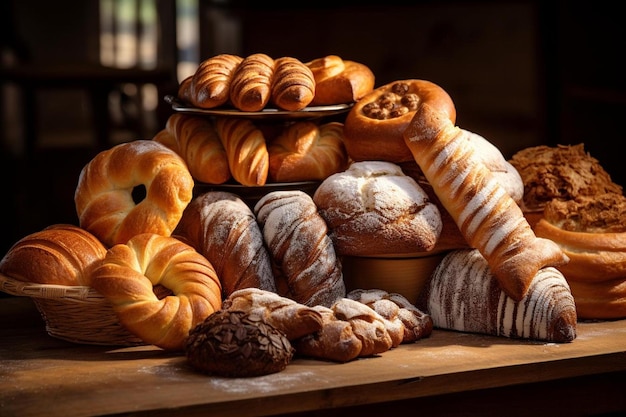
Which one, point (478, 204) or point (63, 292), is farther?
point (478, 204)

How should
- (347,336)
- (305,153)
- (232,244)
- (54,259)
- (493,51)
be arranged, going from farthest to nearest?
(493,51) → (305,153) → (232,244) → (54,259) → (347,336)

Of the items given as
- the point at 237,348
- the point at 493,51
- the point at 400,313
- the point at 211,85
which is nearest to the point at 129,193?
the point at 211,85

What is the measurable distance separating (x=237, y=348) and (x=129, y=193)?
0.67 metres

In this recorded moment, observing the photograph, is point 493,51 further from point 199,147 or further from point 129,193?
point 129,193

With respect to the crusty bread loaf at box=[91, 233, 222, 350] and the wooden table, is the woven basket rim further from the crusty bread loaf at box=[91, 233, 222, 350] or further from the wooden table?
the wooden table

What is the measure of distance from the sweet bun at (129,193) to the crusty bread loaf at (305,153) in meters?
0.28

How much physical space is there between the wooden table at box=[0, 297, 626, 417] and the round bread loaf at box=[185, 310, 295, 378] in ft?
0.09

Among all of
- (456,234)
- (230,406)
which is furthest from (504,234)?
(230,406)

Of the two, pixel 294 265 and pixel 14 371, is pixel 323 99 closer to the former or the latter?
pixel 294 265

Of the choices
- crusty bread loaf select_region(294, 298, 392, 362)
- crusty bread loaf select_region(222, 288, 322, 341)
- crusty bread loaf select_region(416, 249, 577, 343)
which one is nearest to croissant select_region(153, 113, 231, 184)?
crusty bread loaf select_region(222, 288, 322, 341)

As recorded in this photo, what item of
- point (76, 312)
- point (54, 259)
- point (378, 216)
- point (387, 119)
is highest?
point (387, 119)

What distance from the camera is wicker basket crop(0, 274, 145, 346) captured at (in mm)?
2191

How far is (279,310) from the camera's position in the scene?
2.16 m

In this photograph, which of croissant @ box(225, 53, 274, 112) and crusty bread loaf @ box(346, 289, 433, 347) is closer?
crusty bread loaf @ box(346, 289, 433, 347)
